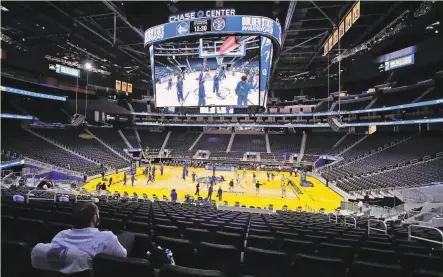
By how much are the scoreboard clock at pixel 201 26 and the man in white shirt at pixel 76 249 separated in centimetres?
1469

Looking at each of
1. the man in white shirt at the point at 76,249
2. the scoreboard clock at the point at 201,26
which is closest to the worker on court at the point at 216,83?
the scoreboard clock at the point at 201,26

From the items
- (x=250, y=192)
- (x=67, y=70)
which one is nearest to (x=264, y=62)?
(x=250, y=192)

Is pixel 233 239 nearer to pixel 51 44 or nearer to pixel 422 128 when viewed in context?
pixel 51 44

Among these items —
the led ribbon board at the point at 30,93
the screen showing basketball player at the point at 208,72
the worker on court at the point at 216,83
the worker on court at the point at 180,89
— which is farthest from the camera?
the led ribbon board at the point at 30,93

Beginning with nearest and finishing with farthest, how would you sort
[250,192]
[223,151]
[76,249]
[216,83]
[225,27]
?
[76,249] → [225,27] → [216,83] → [250,192] → [223,151]

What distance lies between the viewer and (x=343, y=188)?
25.5 m

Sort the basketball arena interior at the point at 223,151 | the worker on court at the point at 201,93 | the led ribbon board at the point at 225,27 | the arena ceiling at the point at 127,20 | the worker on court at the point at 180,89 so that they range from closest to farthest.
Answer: the basketball arena interior at the point at 223,151
the led ribbon board at the point at 225,27
the worker on court at the point at 201,93
the worker on court at the point at 180,89
the arena ceiling at the point at 127,20

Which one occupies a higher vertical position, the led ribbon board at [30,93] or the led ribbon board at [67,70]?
the led ribbon board at [67,70]

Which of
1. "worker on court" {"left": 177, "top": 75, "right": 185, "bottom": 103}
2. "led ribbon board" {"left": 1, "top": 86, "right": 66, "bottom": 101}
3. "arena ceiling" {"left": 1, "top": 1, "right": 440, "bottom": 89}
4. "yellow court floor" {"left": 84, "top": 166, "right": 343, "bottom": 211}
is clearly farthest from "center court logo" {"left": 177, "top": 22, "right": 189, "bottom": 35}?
"led ribbon board" {"left": 1, "top": 86, "right": 66, "bottom": 101}

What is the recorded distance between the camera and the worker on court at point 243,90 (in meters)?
17.4

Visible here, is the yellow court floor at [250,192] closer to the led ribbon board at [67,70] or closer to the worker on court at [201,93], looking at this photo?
the worker on court at [201,93]

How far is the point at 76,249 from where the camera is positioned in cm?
252

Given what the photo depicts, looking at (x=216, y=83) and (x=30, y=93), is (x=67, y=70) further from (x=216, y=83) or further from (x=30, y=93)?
(x=216, y=83)

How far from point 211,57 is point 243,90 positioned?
303 cm
